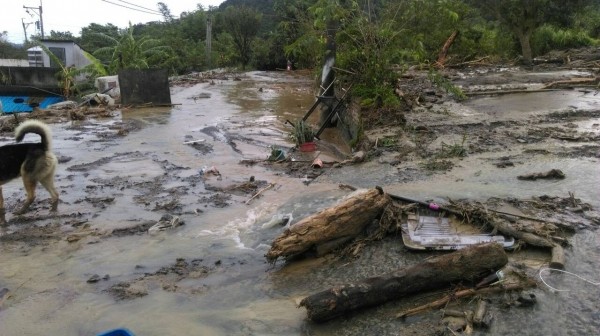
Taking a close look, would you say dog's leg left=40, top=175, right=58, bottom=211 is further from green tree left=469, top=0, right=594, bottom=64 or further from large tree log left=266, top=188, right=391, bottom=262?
green tree left=469, top=0, right=594, bottom=64

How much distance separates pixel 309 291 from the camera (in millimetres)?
4527

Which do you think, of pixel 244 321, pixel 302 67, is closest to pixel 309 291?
pixel 244 321

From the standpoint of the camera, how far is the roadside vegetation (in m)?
11.9

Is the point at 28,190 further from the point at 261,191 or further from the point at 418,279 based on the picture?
the point at 418,279

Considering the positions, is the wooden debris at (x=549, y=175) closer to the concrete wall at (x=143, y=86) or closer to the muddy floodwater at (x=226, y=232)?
the muddy floodwater at (x=226, y=232)

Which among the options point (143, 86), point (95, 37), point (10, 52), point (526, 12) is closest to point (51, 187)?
point (143, 86)

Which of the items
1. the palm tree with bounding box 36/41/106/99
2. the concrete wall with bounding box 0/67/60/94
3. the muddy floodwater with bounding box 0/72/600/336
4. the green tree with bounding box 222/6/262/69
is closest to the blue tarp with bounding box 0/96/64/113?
the concrete wall with bounding box 0/67/60/94

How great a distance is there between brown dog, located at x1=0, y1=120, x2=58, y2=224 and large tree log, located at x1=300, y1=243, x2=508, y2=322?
455 centimetres

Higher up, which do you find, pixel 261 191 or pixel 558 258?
pixel 558 258

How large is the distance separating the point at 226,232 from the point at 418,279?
9.84ft

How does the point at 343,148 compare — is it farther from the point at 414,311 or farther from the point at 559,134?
the point at 414,311

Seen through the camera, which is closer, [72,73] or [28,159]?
[28,159]

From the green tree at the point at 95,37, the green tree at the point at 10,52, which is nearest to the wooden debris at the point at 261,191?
the green tree at the point at 95,37

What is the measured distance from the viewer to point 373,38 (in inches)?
456
